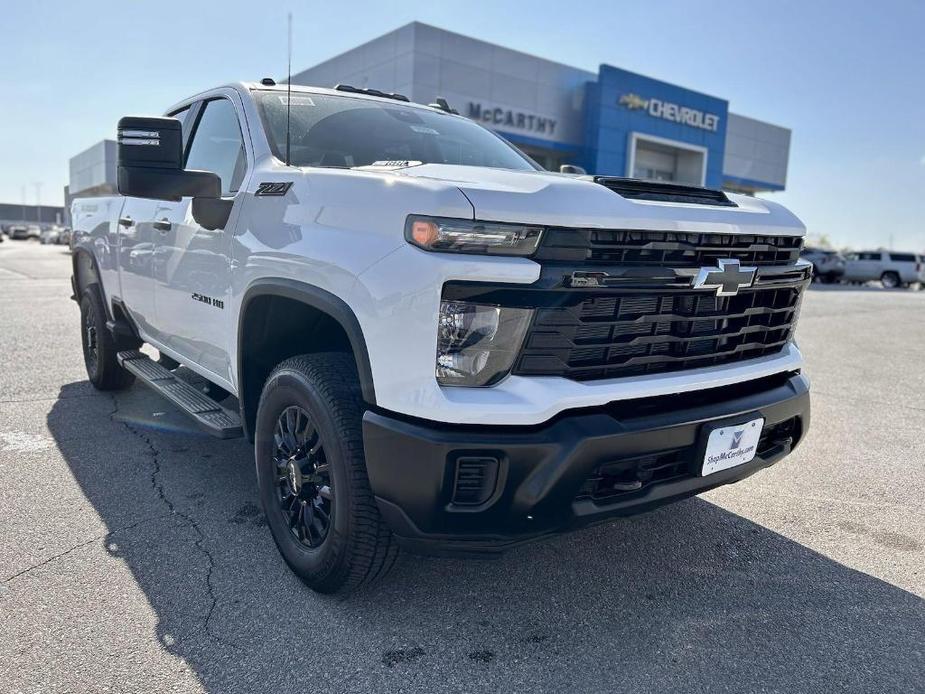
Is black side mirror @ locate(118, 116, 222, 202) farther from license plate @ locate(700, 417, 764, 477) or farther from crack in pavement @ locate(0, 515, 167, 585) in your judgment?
license plate @ locate(700, 417, 764, 477)

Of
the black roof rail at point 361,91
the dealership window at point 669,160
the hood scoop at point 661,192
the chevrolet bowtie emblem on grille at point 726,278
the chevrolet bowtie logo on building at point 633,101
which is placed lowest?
the chevrolet bowtie emblem on grille at point 726,278

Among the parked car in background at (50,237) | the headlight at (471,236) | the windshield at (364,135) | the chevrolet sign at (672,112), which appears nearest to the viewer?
the headlight at (471,236)

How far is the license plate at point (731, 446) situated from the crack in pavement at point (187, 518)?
171 cm

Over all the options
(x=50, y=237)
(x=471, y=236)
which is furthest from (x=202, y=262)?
(x=50, y=237)

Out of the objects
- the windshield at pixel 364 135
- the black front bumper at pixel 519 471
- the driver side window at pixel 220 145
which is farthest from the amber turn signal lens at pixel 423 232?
the driver side window at pixel 220 145

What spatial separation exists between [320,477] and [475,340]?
92 centimetres

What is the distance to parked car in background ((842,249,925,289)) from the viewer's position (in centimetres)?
3095

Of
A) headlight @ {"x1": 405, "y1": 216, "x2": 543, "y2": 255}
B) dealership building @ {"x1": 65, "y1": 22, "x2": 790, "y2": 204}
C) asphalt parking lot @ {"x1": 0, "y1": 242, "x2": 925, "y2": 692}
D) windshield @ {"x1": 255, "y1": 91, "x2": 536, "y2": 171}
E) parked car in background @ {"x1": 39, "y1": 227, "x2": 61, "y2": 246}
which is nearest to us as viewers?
headlight @ {"x1": 405, "y1": 216, "x2": 543, "y2": 255}

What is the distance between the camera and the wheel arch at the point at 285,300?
2.33 meters

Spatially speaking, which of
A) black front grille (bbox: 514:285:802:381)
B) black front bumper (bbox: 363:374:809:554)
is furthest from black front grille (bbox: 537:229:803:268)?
black front bumper (bbox: 363:374:809:554)

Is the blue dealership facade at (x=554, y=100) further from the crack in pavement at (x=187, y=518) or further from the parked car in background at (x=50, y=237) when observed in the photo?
the parked car in background at (x=50, y=237)

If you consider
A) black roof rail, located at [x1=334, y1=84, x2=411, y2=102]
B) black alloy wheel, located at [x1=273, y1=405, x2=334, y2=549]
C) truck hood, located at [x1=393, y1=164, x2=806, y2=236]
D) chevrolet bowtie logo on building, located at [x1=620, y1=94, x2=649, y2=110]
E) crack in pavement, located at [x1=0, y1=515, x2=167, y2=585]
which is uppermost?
chevrolet bowtie logo on building, located at [x1=620, y1=94, x2=649, y2=110]

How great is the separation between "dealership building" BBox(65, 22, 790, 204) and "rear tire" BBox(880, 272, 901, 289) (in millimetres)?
A: 8385

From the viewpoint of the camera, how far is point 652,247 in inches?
93.1
